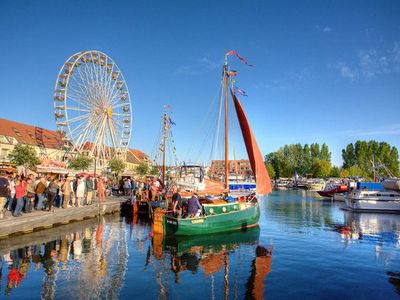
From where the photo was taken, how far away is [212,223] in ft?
59.6

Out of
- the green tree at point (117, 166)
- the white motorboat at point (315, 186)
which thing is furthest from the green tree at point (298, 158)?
the green tree at point (117, 166)

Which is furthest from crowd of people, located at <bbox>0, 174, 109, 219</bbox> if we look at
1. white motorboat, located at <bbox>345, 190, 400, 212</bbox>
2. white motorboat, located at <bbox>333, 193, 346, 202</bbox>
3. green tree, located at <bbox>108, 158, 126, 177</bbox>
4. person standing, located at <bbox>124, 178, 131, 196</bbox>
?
white motorboat, located at <bbox>333, 193, 346, 202</bbox>

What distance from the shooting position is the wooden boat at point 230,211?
17.2m

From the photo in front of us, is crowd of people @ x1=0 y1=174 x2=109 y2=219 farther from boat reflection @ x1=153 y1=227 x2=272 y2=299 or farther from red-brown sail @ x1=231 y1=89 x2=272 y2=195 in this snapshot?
red-brown sail @ x1=231 y1=89 x2=272 y2=195

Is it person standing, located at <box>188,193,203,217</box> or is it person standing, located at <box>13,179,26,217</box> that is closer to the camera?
person standing, located at <box>13,179,26,217</box>

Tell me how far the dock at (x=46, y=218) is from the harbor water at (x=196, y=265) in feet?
1.44

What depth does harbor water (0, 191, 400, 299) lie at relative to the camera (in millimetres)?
9430

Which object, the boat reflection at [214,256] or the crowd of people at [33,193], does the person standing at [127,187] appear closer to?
the crowd of people at [33,193]

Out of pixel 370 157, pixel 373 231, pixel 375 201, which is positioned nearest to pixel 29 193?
pixel 373 231

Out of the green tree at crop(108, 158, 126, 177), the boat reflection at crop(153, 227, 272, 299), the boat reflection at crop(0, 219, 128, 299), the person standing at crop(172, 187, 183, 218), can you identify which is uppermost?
the green tree at crop(108, 158, 126, 177)

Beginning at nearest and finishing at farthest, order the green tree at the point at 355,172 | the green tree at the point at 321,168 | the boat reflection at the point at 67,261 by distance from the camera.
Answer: the boat reflection at the point at 67,261 < the green tree at the point at 355,172 < the green tree at the point at 321,168

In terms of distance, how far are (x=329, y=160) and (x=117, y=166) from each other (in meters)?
87.0

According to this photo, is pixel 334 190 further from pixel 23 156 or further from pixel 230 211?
pixel 23 156

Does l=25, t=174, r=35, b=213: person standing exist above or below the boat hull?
above
